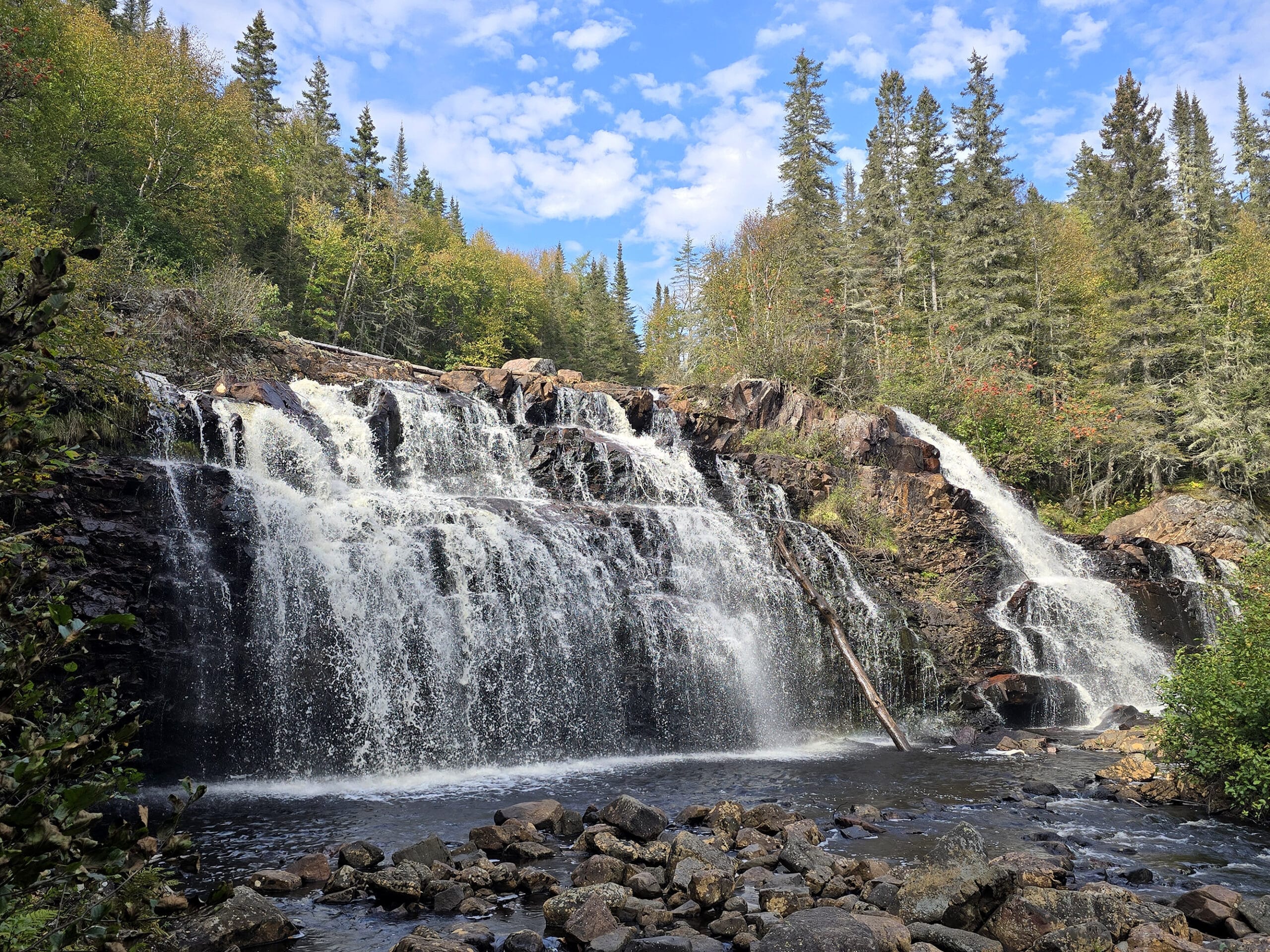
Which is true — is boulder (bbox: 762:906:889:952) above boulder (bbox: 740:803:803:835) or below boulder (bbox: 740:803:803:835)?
above

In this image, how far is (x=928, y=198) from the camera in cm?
4041

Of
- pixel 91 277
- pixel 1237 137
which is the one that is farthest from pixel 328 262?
pixel 1237 137

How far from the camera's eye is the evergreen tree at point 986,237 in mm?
34000

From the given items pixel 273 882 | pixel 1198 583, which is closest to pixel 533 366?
pixel 1198 583

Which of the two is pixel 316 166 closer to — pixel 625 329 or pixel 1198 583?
pixel 625 329

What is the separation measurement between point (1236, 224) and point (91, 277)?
51522 mm

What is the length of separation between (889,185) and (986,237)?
1084 cm

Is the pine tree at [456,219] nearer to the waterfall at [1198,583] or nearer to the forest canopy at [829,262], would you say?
the forest canopy at [829,262]

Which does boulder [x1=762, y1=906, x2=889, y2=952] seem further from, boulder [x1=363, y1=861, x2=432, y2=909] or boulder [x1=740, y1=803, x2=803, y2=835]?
boulder [x1=363, y1=861, x2=432, y2=909]

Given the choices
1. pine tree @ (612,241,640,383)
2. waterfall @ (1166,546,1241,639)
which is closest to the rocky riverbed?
waterfall @ (1166,546,1241,639)

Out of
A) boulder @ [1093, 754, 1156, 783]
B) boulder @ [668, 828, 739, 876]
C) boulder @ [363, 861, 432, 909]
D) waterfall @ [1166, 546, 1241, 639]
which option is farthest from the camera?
waterfall @ [1166, 546, 1241, 639]

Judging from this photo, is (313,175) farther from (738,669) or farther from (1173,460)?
(1173,460)

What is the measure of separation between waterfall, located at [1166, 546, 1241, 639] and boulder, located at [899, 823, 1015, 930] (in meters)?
15.8

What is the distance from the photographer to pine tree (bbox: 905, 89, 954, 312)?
39.1m
